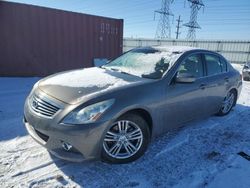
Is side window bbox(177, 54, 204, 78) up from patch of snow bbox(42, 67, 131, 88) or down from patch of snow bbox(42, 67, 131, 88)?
up

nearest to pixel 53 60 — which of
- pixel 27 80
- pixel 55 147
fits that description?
pixel 27 80

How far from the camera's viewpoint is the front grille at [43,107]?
2791 mm

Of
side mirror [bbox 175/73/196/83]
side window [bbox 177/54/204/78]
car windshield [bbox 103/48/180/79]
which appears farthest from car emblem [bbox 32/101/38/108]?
side window [bbox 177/54/204/78]

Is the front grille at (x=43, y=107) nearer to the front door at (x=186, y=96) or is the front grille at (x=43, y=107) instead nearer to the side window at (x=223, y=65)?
the front door at (x=186, y=96)

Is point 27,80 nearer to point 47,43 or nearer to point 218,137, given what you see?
point 47,43

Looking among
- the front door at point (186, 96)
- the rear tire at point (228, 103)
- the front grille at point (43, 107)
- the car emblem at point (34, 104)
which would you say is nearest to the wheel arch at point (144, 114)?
the front door at point (186, 96)

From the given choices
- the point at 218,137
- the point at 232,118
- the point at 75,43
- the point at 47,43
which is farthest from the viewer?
the point at 75,43

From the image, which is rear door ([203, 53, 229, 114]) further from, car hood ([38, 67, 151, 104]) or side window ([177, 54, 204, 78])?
car hood ([38, 67, 151, 104])

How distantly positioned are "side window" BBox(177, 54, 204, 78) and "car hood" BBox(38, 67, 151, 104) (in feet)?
2.72

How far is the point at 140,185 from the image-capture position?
271 centimetres

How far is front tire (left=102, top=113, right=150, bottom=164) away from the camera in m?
2.96

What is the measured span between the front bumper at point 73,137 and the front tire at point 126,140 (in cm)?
17

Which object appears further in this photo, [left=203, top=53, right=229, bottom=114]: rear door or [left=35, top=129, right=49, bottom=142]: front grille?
[left=203, top=53, right=229, bottom=114]: rear door

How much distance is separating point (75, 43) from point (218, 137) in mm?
6869
